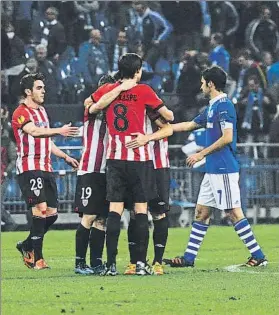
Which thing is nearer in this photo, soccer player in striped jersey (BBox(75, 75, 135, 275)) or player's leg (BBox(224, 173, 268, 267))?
soccer player in striped jersey (BBox(75, 75, 135, 275))

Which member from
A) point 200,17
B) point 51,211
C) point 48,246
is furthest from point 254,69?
point 51,211

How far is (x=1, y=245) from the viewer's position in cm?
1722

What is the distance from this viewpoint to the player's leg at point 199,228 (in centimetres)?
1278

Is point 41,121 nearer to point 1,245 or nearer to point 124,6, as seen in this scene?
point 1,245

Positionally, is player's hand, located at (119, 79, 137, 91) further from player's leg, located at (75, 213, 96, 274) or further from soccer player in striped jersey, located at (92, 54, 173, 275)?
player's leg, located at (75, 213, 96, 274)

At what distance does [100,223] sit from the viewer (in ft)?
39.5

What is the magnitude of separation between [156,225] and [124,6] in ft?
40.4

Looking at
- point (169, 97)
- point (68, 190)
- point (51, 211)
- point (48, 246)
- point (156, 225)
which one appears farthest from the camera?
point (169, 97)

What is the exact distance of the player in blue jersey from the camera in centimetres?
1256

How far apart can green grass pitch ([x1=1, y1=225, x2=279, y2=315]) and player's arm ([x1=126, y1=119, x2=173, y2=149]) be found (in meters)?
1.21

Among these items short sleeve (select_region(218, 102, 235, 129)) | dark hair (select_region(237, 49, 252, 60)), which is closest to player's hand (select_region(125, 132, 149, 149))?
short sleeve (select_region(218, 102, 235, 129))

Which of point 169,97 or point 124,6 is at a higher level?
point 124,6

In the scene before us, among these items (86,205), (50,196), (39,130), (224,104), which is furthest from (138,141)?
(50,196)

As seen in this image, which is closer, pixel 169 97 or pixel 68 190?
pixel 68 190
